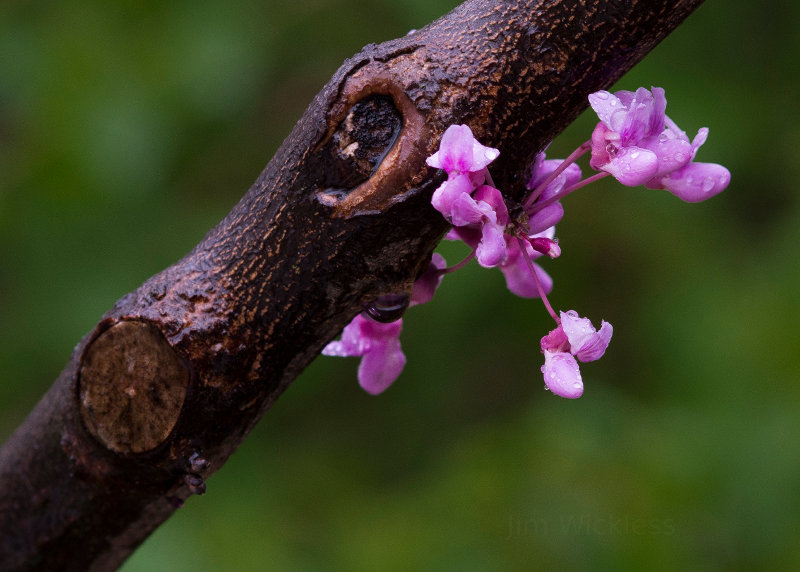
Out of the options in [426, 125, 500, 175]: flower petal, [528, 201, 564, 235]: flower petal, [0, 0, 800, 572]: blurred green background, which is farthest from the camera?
[0, 0, 800, 572]: blurred green background

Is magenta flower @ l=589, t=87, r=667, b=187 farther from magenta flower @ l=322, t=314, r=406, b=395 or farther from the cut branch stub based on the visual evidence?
the cut branch stub

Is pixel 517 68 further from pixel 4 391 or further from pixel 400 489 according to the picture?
pixel 4 391

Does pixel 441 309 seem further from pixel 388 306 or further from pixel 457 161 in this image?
pixel 457 161

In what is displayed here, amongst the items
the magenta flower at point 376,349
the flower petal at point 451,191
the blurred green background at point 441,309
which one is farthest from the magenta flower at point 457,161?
the blurred green background at point 441,309

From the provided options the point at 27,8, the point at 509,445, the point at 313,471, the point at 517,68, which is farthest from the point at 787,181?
the point at 27,8

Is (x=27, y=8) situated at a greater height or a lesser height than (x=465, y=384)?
greater

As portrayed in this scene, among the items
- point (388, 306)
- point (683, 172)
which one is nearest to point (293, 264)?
point (388, 306)

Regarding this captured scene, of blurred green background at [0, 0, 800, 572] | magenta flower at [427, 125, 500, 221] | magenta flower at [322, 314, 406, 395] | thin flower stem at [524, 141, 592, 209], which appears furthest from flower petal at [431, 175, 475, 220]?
blurred green background at [0, 0, 800, 572]
